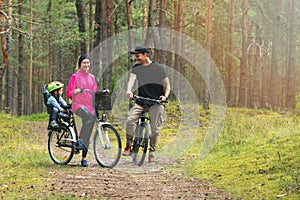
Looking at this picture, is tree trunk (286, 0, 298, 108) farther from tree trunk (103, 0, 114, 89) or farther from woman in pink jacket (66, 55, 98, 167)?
woman in pink jacket (66, 55, 98, 167)

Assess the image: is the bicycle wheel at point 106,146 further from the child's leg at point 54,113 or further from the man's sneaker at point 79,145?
the child's leg at point 54,113

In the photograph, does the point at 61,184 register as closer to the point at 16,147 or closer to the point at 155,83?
the point at 155,83

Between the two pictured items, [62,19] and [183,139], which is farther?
[62,19]

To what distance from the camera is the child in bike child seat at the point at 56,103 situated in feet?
31.4

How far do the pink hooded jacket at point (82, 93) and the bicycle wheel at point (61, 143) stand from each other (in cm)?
54

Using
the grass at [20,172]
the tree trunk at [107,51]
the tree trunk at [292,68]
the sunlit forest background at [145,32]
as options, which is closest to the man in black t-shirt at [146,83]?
the grass at [20,172]

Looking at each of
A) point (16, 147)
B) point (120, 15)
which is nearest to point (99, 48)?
point (120, 15)

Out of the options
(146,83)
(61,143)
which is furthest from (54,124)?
(146,83)

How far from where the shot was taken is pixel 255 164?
8281 mm

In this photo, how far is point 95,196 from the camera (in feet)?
21.6

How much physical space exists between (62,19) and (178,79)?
965cm

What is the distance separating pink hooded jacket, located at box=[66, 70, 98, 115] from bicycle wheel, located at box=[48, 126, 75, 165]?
0.54m

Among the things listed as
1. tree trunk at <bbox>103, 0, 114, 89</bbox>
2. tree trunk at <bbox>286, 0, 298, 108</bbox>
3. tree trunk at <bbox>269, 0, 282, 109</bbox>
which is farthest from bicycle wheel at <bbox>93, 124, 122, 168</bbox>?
tree trunk at <bbox>269, 0, 282, 109</bbox>

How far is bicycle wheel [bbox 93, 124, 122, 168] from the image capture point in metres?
9.19
